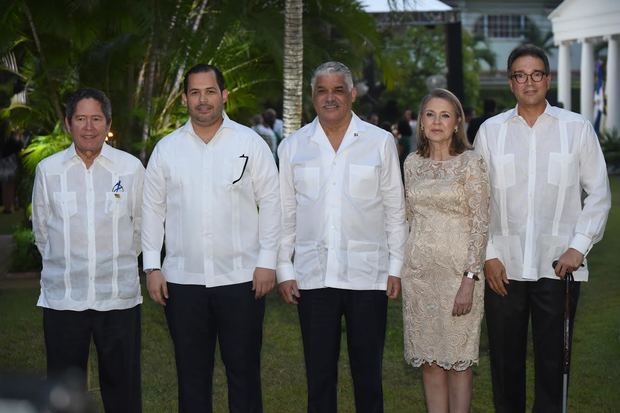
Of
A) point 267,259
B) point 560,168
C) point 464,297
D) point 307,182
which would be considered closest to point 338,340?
point 267,259

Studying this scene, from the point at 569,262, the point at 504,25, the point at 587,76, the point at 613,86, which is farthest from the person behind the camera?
the point at 504,25

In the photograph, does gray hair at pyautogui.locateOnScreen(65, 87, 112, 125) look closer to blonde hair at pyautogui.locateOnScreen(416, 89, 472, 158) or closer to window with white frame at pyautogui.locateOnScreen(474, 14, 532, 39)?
blonde hair at pyautogui.locateOnScreen(416, 89, 472, 158)

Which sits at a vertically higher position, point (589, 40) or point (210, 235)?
point (589, 40)

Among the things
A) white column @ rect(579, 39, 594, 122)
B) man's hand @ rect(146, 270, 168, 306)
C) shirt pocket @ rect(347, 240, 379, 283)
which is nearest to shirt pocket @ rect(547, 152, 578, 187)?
shirt pocket @ rect(347, 240, 379, 283)

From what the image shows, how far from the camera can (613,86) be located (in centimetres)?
3756

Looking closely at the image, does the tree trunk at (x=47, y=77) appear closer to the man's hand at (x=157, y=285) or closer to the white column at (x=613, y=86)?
the man's hand at (x=157, y=285)

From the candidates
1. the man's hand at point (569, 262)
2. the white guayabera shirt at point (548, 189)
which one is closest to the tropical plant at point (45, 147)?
the white guayabera shirt at point (548, 189)

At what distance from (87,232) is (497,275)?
2134 mm

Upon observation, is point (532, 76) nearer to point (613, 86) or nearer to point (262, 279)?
point (262, 279)

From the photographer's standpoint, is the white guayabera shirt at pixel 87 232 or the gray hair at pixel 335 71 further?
the gray hair at pixel 335 71

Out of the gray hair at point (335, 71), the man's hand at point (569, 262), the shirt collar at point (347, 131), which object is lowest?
the man's hand at point (569, 262)

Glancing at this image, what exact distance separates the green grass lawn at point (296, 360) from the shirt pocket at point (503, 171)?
2.15m

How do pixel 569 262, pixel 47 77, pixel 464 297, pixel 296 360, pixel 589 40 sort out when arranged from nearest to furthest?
pixel 569 262
pixel 464 297
pixel 296 360
pixel 47 77
pixel 589 40

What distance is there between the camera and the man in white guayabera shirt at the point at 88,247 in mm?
5676
